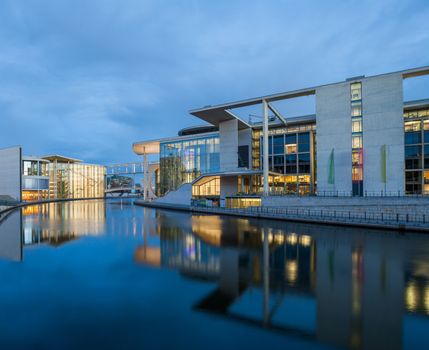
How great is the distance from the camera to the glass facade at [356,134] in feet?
123

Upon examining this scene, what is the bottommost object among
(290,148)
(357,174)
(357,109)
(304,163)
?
(357,174)

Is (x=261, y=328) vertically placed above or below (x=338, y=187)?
below

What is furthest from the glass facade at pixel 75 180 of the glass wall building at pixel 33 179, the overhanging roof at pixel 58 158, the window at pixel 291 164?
the window at pixel 291 164

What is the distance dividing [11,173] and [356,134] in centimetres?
7648

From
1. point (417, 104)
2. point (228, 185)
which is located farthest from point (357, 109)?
point (228, 185)

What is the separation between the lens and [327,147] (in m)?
39.1

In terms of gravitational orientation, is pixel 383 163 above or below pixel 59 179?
above

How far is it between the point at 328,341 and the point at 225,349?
251cm

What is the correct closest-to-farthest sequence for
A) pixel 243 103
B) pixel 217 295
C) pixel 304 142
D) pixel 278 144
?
pixel 217 295 < pixel 243 103 < pixel 304 142 < pixel 278 144

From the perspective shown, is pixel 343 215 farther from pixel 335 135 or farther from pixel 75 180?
pixel 75 180

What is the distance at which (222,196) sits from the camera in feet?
168

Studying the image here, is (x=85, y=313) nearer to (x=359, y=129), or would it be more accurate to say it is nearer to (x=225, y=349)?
(x=225, y=349)

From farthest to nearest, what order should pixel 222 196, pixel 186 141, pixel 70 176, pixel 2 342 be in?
pixel 70 176 < pixel 186 141 < pixel 222 196 < pixel 2 342

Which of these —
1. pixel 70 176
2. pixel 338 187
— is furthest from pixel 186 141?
pixel 70 176
